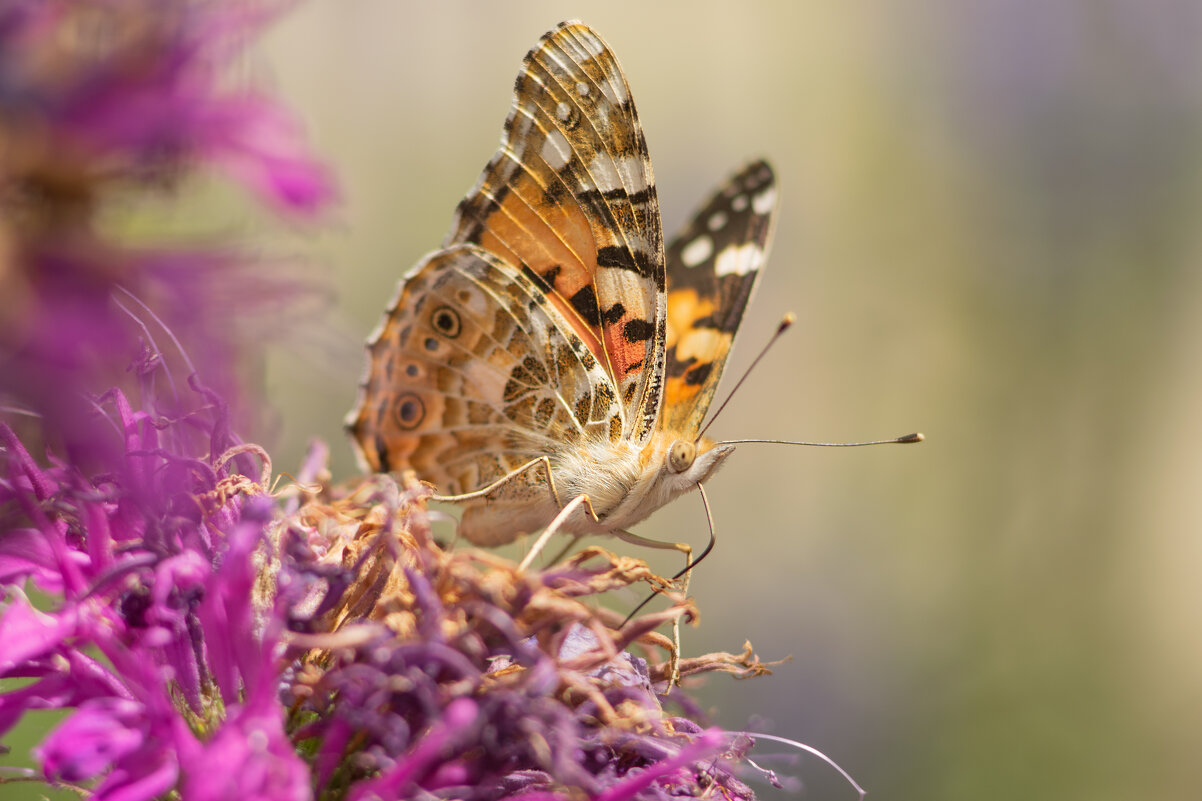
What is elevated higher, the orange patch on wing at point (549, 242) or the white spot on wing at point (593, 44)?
the white spot on wing at point (593, 44)

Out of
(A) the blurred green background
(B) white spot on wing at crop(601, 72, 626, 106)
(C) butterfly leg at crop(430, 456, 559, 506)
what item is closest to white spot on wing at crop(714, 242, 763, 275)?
(B) white spot on wing at crop(601, 72, 626, 106)

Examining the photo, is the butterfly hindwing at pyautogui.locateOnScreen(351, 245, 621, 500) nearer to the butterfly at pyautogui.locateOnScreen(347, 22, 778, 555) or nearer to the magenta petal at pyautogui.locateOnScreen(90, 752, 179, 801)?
the butterfly at pyautogui.locateOnScreen(347, 22, 778, 555)

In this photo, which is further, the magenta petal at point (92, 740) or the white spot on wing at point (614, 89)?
the white spot on wing at point (614, 89)

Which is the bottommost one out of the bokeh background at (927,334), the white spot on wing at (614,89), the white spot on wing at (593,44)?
the bokeh background at (927,334)

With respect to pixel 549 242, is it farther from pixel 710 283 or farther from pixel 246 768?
pixel 246 768

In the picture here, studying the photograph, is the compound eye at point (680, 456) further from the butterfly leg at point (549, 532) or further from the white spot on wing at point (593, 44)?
the white spot on wing at point (593, 44)

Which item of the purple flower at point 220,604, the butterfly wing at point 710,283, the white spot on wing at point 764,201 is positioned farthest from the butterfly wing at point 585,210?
the purple flower at point 220,604
